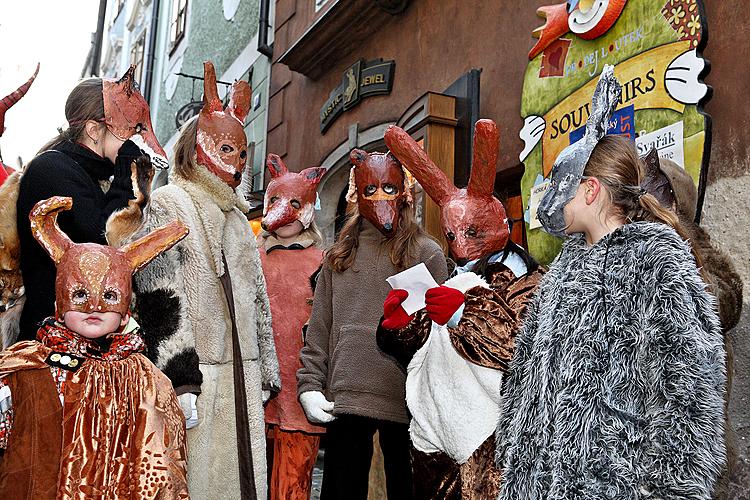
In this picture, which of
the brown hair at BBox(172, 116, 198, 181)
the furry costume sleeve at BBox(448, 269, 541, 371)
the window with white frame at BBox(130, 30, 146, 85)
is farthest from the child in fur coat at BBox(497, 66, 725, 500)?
the window with white frame at BBox(130, 30, 146, 85)

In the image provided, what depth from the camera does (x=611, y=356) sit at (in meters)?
1.91

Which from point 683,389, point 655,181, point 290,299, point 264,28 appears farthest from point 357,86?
point 683,389

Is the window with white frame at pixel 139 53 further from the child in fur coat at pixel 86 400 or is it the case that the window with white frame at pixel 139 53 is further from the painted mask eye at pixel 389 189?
the child in fur coat at pixel 86 400

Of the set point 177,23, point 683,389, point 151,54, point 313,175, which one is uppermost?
point 151,54

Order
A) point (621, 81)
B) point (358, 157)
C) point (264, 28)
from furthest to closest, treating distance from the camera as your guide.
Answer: point (264, 28) < point (621, 81) < point (358, 157)

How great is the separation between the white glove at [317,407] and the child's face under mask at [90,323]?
110 cm

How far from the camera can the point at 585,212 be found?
2121 mm

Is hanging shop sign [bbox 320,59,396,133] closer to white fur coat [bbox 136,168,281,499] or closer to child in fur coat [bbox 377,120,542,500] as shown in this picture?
white fur coat [bbox 136,168,281,499]

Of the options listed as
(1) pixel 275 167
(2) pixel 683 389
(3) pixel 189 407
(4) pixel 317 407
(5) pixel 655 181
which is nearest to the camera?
(2) pixel 683 389

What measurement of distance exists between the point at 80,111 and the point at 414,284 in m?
1.48

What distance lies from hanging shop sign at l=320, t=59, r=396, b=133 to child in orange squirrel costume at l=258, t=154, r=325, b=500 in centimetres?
271

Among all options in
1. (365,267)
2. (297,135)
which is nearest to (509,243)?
(365,267)

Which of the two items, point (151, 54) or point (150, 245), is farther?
point (151, 54)

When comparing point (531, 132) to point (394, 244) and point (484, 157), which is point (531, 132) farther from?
point (484, 157)
